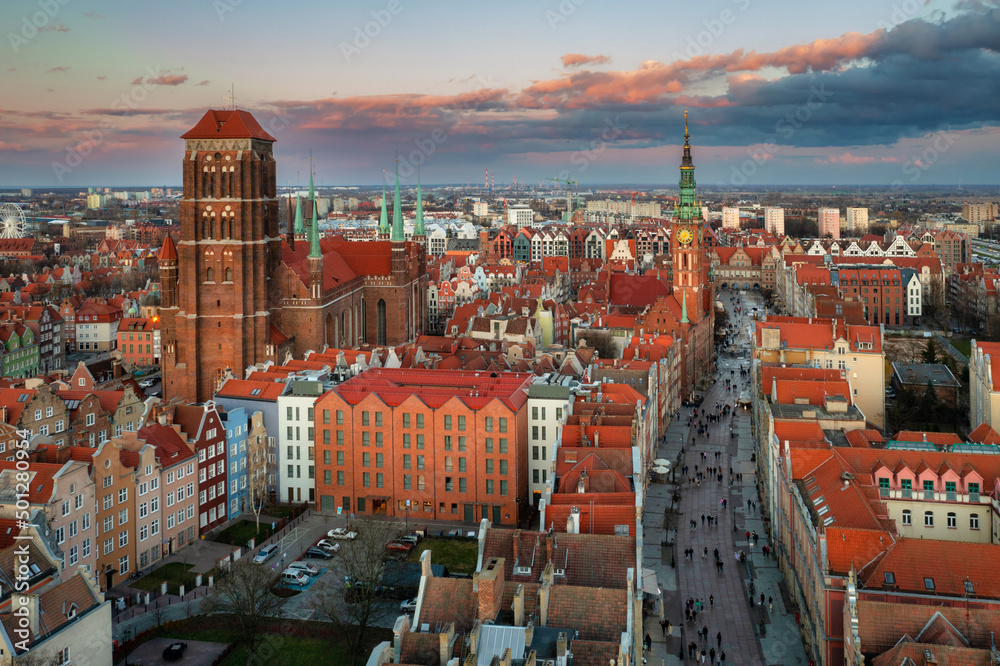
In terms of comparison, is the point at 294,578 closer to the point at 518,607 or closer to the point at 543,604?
the point at 518,607

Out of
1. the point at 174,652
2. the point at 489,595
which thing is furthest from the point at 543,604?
the point at 174,652

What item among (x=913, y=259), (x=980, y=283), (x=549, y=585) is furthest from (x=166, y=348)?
(x=913, y=259)

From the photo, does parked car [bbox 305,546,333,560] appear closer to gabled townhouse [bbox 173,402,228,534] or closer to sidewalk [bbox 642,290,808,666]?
gabled townhouse [bbox 173,402,228,534]

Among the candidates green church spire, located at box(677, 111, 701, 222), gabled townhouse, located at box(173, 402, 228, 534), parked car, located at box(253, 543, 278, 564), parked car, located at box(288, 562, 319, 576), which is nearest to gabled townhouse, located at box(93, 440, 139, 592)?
gabled townhouse, located at box(173, 402, 228, 534)

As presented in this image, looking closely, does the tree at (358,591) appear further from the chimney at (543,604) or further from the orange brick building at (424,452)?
the chimney at (543,604)

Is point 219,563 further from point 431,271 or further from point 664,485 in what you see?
point 431,271

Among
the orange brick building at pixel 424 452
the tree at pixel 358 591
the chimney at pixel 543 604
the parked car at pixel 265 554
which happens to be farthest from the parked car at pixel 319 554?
the chimney at pixel 543 604
